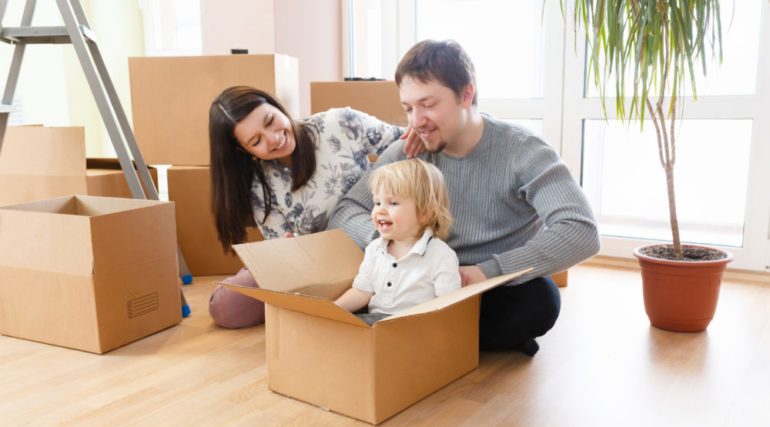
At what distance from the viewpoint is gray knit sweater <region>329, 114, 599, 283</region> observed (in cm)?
149

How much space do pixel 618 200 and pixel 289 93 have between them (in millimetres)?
1487

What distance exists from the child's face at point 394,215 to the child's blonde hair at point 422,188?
0.01m

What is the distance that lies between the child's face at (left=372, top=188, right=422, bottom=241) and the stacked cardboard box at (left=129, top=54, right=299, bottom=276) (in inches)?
39.4

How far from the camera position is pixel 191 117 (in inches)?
95.0

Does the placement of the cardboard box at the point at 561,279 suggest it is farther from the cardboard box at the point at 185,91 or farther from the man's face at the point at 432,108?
the cardboard box at the point at 185,91

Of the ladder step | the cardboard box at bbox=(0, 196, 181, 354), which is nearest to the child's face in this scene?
the cardboard box at bbox=(0, 196, 181, 354)

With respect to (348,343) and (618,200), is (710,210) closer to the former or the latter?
(618,200)

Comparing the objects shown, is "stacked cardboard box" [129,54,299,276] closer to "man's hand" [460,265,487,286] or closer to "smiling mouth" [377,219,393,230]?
"smiling mouth" [377,219,393,230]

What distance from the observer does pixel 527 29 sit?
2.91 m

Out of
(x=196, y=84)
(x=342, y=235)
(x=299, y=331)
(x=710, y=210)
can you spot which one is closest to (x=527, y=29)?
(x=710, y=210)

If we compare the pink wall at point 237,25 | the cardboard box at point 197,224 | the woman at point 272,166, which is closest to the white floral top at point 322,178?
the woman at point 272,166

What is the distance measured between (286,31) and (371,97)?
2.59ft

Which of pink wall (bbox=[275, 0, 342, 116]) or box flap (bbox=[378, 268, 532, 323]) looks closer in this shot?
box flap (bbox=[378, 268, 532, 323])

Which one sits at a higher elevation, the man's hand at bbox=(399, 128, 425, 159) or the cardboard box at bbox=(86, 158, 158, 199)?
the man's hand at bbox=(399, 128, 425, 159)
